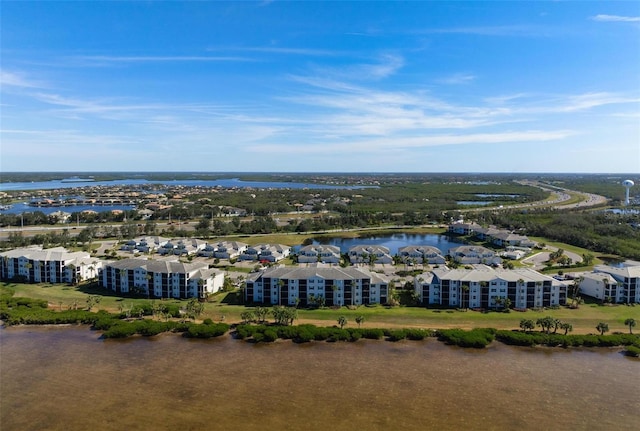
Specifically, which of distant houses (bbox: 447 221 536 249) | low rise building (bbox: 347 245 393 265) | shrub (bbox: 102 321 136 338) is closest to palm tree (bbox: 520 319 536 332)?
low rise building (bbox: 347 245 393 265)

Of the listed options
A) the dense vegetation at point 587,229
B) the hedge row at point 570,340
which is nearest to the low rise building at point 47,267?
the hedge row at point 570,340

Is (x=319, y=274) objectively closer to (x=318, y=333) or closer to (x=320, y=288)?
(x=320, y=288)

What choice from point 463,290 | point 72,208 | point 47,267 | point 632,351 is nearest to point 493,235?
point 463,290

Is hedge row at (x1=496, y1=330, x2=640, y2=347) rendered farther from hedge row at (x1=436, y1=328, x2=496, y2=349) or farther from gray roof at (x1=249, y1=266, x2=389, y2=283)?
gray roof at (x1=249, y1=266, x2=389, y2=283)

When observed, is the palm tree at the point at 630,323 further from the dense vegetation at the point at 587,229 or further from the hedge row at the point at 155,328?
the hedge row at the point at 155,328

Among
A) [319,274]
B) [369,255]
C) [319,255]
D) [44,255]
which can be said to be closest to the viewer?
[319,274]

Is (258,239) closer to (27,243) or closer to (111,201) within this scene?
(27,243)
